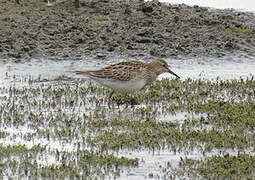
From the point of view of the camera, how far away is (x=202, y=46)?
19156mm

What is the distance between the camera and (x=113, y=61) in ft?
58.9

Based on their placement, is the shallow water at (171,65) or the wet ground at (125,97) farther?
the shallow water at (171,65)

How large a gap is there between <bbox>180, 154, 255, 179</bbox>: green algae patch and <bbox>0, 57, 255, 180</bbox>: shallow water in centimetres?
30

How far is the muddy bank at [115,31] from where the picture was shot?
18391mm

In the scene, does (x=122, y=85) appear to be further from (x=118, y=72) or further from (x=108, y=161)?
(x=108, y=161)

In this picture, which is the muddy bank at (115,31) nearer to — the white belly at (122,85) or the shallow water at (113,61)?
the shallow water at (113,61)

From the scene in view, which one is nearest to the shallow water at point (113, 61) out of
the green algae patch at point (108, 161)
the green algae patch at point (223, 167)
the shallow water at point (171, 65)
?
the shallow water at point (171, 65)

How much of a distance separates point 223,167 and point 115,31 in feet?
31.7

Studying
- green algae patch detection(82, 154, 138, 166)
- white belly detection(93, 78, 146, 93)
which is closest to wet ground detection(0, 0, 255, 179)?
green algae patch detection(82, 154, 138, 166)

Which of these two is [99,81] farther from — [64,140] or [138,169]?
[138,169]

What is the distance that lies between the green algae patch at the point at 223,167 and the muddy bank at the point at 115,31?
26.7 ft

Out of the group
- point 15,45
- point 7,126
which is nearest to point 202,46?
point 15,45

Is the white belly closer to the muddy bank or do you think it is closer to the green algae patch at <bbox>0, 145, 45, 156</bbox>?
the green algae patch at <bbox>0, 145, 45, 156</bbox>

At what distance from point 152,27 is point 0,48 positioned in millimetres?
4082
